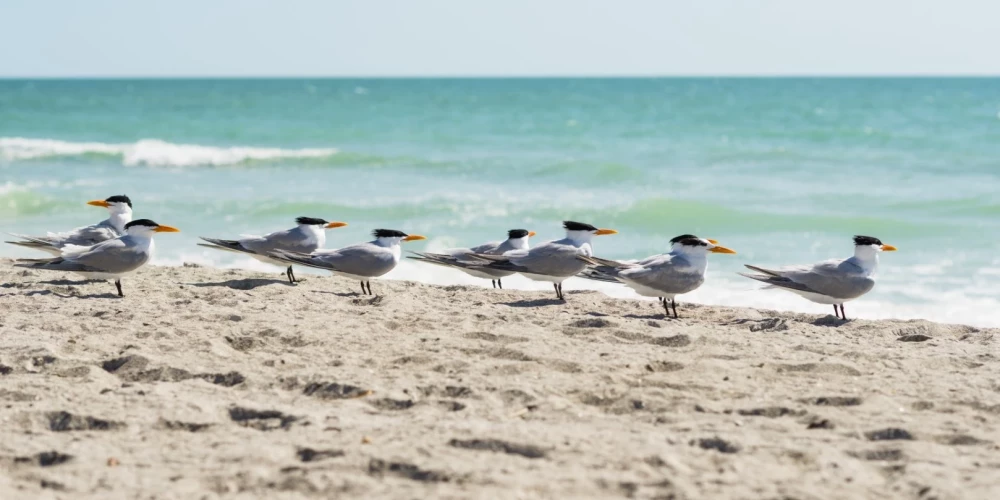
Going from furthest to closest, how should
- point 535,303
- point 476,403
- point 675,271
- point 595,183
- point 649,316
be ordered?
point 595,183 → point 535,303 → point 649,316 → point 675,271 → point 476,403

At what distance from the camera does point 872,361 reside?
523cm

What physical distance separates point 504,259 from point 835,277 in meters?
2.28

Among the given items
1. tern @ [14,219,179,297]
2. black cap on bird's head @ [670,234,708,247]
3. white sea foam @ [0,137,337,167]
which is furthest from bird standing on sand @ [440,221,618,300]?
white sea foam @ [0,137,337,167]

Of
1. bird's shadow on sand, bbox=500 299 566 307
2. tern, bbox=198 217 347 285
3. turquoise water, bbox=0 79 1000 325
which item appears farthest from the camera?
turquoise water, bbox=0 79 1000 325

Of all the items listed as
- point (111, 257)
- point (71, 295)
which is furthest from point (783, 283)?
point (71, 295)

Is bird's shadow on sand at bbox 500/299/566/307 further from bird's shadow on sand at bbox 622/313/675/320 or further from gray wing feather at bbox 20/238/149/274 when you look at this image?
gray wing feather at bbox 20/238/149/274

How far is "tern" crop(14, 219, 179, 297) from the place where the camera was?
684 centimetres

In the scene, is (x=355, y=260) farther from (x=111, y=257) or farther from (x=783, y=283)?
(x=783, y=283)

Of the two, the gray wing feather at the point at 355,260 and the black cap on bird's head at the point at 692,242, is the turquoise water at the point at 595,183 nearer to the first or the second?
the black cap on bird's head at the point at 692,242

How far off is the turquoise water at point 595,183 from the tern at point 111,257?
3120 millimetres

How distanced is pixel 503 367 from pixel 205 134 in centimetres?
2752

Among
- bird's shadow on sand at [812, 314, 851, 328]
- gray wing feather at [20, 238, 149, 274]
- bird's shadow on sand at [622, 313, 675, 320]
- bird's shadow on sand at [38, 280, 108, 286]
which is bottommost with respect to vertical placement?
bird's shadow on sand at [38, 280, 108, 286]

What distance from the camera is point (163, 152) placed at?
2420 centimetres

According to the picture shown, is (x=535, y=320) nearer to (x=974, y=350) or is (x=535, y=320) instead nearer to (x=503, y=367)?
(x=503, y=367)
